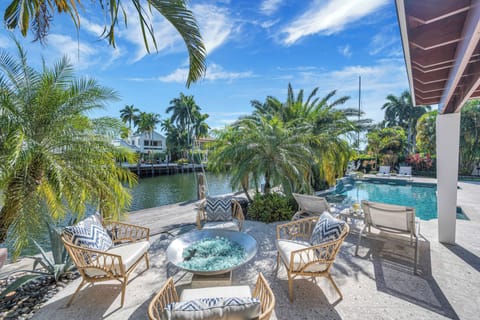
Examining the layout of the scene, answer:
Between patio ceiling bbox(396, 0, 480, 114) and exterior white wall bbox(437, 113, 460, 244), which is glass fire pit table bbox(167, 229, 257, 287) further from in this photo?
exterior white wall bbox(437, 113, 460, 244)

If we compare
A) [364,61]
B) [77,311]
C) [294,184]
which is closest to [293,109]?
[364,61]

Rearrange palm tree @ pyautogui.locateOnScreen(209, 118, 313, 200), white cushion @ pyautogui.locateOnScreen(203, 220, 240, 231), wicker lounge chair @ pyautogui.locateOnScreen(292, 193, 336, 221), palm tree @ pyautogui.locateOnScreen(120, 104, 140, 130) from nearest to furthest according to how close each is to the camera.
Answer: white cushion @ pyautogui.locateOnScreen(203, 220, 240, 231) → wicker lounge chair @ pyautogui.locateOnScreen(292, 193, 336, 221) → palm tree @ pyautogui.locateOnScreen(209, 118, 313, 200) → palm tree @ pyautogui.locateOnScreen(120, 104, 140, 130)

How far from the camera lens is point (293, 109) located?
871cm

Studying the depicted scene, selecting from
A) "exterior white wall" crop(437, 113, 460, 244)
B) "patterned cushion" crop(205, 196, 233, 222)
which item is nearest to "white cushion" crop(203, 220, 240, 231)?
"patterned cushion" crop(205, 196, 233, 222)

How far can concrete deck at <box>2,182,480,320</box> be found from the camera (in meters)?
2.36

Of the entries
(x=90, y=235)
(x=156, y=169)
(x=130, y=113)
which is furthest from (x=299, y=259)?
(x=130, y=113)

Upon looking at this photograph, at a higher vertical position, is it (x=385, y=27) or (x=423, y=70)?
(x=385, y=27)

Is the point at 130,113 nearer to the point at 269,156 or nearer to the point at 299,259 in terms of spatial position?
the point at 269,156

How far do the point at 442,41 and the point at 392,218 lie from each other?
9.08 ft

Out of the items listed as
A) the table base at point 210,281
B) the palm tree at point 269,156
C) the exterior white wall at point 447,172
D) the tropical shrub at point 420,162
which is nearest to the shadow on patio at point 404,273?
the exterior white wall at point 447,172

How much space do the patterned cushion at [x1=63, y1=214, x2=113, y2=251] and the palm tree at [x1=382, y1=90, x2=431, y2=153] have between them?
33871mm

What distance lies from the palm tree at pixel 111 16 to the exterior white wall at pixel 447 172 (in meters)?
4.61

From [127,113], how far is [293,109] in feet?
118

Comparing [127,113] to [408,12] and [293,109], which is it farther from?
[408,12]
